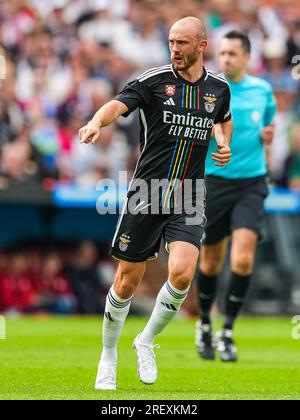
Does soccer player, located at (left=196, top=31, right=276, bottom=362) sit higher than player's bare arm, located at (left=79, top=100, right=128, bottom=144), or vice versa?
player's bare arm, located at (left=79, top=100, right=128, bottom=144)

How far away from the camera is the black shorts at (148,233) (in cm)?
793

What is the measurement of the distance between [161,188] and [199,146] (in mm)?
441

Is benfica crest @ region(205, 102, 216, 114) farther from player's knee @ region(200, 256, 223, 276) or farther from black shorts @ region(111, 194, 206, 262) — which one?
player's knee @ region(200, 256, 223, 276)

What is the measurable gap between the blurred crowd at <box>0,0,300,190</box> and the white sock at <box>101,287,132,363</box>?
9.16m

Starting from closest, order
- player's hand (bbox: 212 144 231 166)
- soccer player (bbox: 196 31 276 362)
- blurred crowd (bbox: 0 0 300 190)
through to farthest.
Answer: player's hand (bbox: 212 144 231 166) → soccer player (bbox: 196 31 276 362) → blurred crowd (bbox: 0 0 300 190)

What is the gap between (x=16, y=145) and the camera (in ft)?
55.9

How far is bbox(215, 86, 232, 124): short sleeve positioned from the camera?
8.42m

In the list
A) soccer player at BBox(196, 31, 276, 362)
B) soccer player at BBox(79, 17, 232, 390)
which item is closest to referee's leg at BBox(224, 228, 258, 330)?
soccer player at BBox(196, 31, 276, 362)

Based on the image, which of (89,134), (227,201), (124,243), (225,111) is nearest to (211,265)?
(227,201)

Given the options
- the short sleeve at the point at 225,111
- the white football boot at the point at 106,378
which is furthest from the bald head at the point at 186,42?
the white football boot at the point at 106,378

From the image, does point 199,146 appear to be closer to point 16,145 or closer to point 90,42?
point 16,145

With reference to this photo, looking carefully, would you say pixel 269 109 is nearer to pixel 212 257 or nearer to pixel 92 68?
pixel 212 257

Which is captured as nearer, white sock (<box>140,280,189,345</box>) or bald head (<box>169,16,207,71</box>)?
bald head (<box>169,16,207,71</box>)

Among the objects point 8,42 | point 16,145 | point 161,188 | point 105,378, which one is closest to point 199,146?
point 161,188
